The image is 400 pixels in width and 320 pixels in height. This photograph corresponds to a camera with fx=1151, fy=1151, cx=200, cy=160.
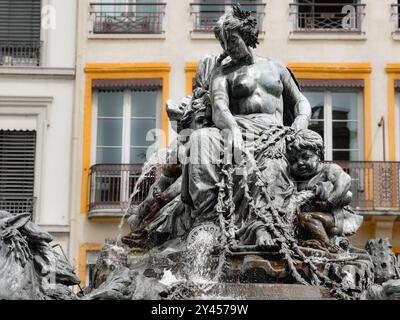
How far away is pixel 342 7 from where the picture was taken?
28531 millimetres

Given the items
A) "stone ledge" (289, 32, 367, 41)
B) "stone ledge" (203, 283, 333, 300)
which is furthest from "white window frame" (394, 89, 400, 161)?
"stone ledge" (203, 283, 333, 300)

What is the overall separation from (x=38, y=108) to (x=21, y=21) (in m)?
2.30

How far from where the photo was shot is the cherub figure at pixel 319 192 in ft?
33.5

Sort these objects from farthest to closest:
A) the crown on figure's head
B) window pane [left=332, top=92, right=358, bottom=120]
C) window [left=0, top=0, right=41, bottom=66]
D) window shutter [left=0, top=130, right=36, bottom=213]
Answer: window [left=0, top=0, right=41, bottom=66], window pane [left=332, top=92, right=358, bottom=120], window shutter [left=0, top=130, right=36, bottom=213], the crown on figure's head

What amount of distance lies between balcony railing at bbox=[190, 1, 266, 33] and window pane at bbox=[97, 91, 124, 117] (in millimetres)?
2530

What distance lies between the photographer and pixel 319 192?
1041cm

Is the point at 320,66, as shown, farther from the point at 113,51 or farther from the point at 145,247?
the point at 145,247

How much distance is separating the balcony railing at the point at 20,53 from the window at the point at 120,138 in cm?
179

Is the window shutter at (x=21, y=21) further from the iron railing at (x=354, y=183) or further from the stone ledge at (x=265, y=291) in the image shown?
the stone ledge at (x=265, y=291)

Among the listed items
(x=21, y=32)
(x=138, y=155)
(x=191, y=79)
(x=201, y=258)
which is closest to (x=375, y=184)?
(x=191, y=79)

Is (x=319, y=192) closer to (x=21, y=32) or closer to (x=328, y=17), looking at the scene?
(x=328, y=17)

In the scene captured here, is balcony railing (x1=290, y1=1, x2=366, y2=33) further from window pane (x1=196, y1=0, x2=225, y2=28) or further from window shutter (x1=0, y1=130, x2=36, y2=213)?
window shutter (x1=0, y1=130, x2=36, y2=213)

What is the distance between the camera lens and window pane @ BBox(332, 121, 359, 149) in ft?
91.5

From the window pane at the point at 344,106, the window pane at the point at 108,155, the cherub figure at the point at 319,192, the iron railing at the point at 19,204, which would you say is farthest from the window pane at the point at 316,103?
the cherub figure at the point at 319,192
